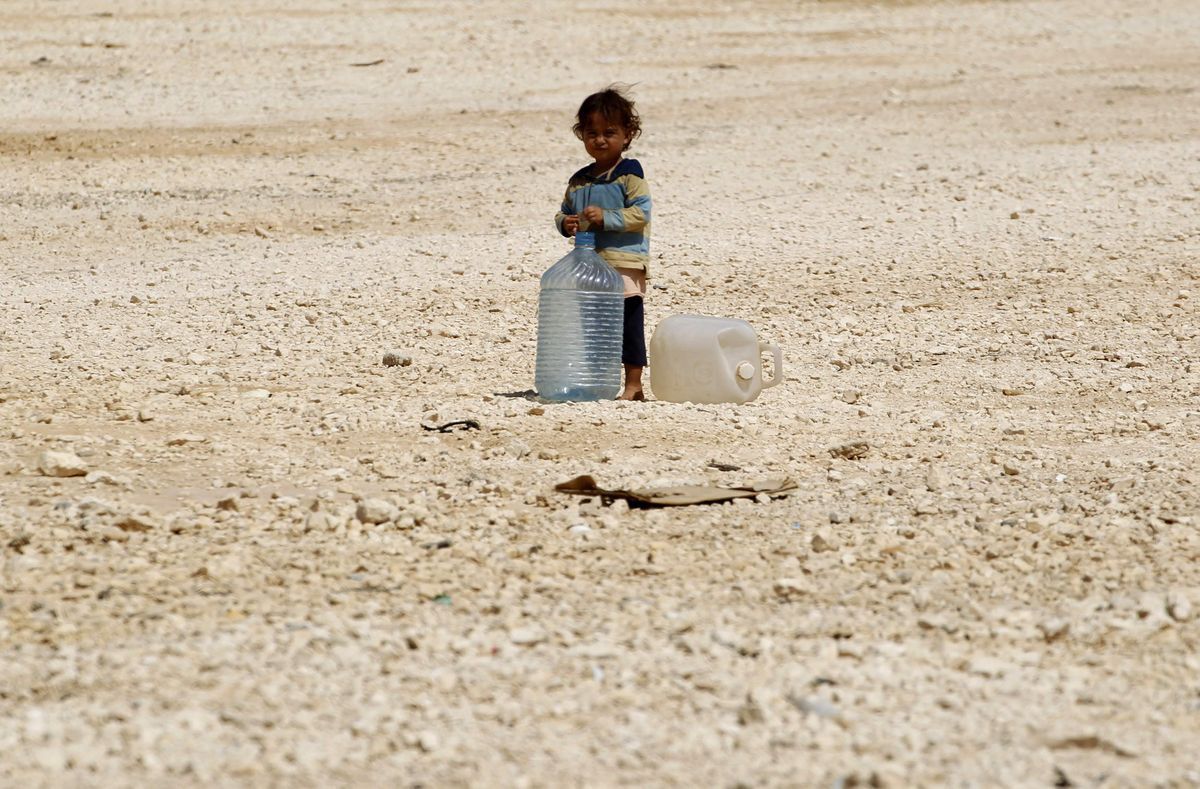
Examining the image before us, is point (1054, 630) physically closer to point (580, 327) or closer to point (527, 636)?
point (527, 636)

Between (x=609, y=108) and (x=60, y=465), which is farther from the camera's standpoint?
(x=609, y=108)

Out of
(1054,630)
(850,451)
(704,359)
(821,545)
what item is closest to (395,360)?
(704,359)

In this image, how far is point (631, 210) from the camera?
18.9ft

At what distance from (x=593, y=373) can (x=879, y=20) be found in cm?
1109

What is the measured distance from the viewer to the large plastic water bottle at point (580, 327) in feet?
19.1

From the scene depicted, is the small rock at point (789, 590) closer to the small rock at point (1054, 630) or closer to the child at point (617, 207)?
the small rock at point (1054, 630)

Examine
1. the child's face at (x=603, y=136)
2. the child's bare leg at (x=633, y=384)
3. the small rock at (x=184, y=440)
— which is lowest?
the small rock at (x=184, y=440)

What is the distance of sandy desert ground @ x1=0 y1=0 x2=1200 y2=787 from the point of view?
3.03 m

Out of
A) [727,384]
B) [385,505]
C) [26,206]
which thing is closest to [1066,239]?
[727,384]

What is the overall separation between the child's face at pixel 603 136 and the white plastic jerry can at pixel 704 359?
0.70m

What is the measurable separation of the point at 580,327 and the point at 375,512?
184 cm

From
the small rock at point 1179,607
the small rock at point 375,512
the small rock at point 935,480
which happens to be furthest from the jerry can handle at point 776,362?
the small rock at point 1179,607

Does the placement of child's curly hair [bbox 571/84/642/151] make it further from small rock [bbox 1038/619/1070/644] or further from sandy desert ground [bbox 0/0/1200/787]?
small rock [bbox 1038/619/1070/644]

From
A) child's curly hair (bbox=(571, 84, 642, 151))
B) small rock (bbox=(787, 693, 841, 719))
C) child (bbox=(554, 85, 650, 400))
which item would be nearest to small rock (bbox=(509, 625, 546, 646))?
small rock (bbox=(787, 693, 841, 719))
